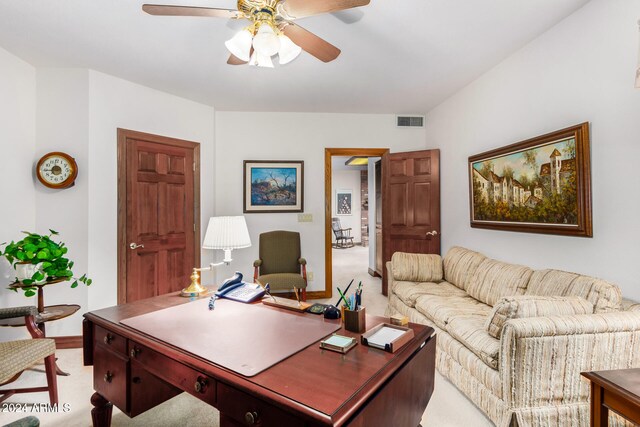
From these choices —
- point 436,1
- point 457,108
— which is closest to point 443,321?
point 436,1

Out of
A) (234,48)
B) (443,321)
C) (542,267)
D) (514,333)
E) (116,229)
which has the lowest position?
(443,321)

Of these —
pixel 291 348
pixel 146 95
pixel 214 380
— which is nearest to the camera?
pixel 214 380

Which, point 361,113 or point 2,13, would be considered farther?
point 361,113

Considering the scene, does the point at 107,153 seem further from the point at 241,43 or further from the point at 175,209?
the point at 241,43

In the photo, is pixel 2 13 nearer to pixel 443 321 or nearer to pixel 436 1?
pixel 436 1

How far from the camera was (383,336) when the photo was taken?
1.36 metres

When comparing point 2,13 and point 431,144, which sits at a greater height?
point 2,13

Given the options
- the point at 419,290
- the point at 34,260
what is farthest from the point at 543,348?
the point at 34,260

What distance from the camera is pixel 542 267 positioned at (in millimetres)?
2566

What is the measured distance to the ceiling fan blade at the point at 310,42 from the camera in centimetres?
185

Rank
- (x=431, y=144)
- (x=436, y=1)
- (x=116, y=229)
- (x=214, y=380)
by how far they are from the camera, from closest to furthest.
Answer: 1. (x=214, y=380)
2. (x=436, y=1)
3. (x=116, y=229)
4. (x=431, y=144)

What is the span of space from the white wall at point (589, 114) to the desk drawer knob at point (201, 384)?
2419 millimetres

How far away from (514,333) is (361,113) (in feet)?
12.0

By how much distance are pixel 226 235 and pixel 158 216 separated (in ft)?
6.60
